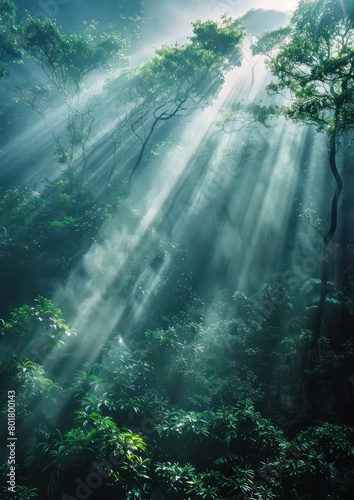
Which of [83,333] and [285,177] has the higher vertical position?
[285,177]

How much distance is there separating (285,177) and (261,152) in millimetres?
4032

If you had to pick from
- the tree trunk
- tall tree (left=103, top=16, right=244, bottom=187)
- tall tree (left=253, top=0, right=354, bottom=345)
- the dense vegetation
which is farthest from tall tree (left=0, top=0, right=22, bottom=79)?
the tree trunk

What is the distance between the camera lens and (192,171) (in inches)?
808

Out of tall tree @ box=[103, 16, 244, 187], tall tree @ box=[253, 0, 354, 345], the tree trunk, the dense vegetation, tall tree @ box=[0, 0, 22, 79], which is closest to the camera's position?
the dense vegetation

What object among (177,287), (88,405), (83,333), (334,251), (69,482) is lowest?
(69,482)

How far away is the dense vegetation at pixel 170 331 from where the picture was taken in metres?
5.38

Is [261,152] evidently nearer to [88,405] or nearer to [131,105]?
[131,105]

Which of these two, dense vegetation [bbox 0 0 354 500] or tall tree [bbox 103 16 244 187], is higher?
A: tall tree [bbox 103 16 244 187]

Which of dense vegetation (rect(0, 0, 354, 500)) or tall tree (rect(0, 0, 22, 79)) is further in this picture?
tall tree (rect(0, 0, 22, 79))

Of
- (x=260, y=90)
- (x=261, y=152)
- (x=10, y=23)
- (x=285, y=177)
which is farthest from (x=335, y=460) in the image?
(x=260, y=90)

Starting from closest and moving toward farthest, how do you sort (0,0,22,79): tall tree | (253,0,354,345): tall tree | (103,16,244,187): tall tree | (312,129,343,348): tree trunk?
(253,0,354,345): tall tree
(312,129,343,348): tree trunk
(103,16,244,187): tall tree
(0,0,22,79): tall tree

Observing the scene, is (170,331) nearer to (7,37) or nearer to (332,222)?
(332,222)

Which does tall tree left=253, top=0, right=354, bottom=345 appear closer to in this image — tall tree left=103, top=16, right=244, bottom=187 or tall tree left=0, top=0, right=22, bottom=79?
tall tree left=103, top=16, right=244, bottom=187

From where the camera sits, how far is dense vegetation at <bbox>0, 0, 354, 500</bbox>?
5.38 meters
